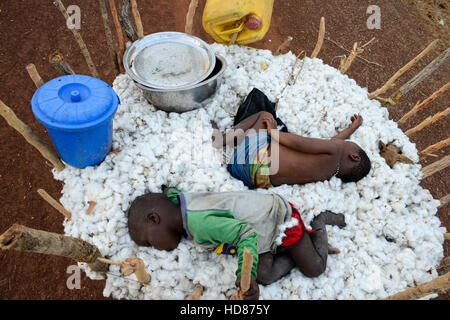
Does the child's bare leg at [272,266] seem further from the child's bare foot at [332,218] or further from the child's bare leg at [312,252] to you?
the child's bare foot at [332,218]

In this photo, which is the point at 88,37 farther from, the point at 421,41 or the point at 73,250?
the point at 421,41

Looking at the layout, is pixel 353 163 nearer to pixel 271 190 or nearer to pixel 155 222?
pixel 271 190

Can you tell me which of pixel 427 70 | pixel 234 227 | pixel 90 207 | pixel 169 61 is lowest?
pixel 90 207

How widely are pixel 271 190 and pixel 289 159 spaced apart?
0.85 feet

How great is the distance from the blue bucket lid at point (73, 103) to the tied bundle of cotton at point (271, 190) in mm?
439

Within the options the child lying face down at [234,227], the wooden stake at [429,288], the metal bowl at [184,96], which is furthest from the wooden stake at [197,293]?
the metal bowl at [184,96]

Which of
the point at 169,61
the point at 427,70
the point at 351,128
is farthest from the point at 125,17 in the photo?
the point at 427,70

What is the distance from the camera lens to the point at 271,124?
2.40m

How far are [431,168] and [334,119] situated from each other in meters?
0.81

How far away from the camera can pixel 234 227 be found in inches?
70.0

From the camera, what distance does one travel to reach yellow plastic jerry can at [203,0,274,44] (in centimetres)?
262

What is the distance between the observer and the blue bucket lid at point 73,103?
1.74 metres

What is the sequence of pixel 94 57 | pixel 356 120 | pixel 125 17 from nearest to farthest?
pixel 125 17 → pixel 356 120 → pixel 94 57

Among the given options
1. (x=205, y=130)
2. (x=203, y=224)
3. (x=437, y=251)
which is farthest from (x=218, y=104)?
(x=437, y=251)
